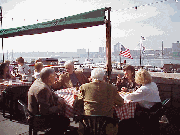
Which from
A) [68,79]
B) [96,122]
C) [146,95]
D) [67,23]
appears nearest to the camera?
[96,122]

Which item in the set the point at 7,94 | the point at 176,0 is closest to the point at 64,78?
the point at 7,94

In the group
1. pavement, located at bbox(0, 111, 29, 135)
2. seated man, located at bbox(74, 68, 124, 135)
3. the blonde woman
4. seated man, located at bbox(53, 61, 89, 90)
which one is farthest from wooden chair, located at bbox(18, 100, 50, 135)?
seated man, located at bbox(53, 61, 89, 90)

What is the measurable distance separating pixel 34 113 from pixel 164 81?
3.87m

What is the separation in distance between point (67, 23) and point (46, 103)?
10.7ft

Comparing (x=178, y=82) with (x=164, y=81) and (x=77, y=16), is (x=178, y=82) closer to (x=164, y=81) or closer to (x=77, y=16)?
(x=164, y=81)

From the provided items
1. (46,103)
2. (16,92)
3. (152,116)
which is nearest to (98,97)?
(46,103)

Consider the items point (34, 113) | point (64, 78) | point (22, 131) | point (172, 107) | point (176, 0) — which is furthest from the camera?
point (176, 0)

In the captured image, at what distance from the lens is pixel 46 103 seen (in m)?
2.52

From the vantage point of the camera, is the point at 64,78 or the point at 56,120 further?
the point at 64,78

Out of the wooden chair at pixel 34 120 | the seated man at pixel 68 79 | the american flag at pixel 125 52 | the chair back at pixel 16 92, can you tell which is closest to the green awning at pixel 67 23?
the seated man at pixel 68 79

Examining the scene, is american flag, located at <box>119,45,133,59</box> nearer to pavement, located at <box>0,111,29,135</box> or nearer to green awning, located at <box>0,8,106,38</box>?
green awning, located at <box>0,8,106,38</box>

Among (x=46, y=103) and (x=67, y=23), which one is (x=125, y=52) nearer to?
(x=67, y=23)

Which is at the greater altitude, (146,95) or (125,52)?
→ (125,52)

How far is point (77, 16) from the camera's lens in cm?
505
